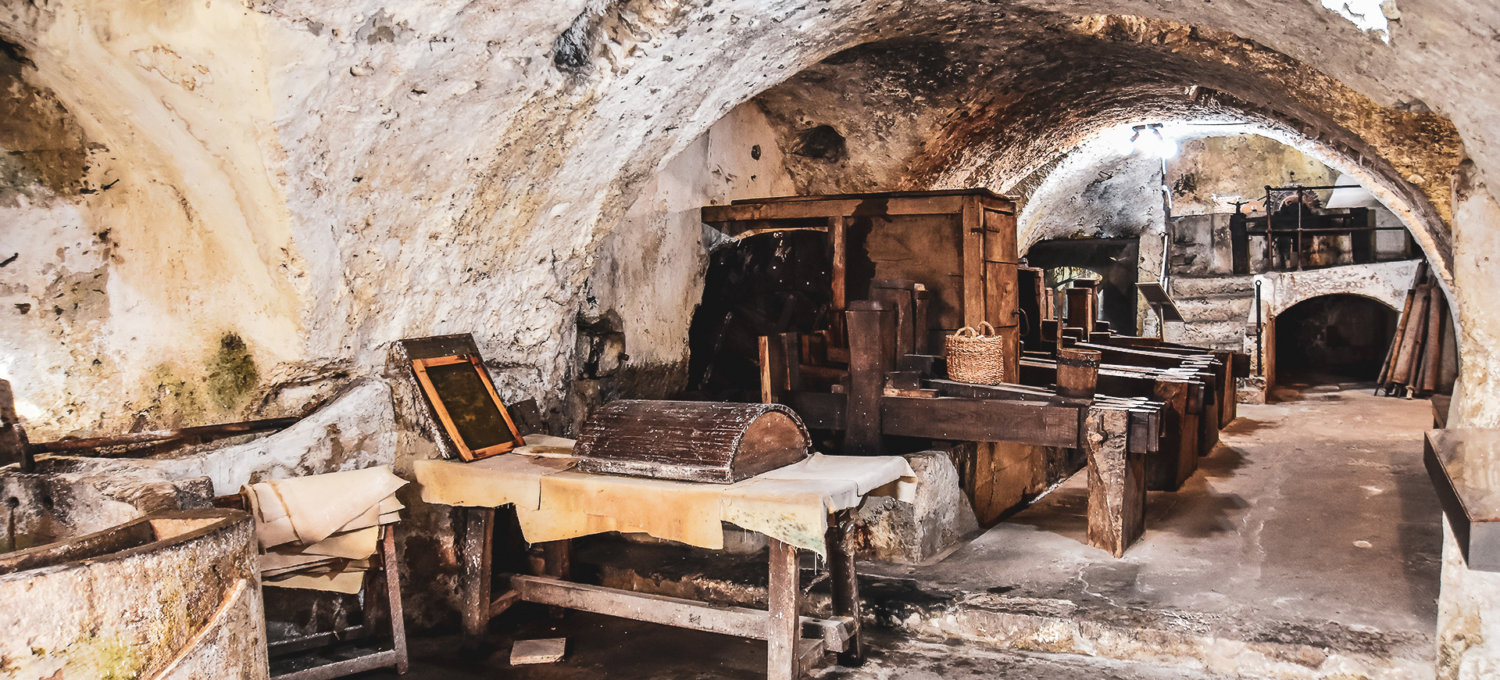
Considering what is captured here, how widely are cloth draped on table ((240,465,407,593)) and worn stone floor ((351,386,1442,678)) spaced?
0.60 m

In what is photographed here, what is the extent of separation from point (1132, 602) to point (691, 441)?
2072 mm

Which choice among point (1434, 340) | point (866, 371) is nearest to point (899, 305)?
point (866, 371)

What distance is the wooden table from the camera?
3543 mm

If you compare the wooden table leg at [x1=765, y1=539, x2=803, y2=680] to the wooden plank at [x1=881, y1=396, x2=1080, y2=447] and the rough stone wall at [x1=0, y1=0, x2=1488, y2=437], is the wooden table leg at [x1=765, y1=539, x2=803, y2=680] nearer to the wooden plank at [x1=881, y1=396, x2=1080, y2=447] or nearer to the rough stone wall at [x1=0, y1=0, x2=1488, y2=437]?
the wooden plank at [x1=881, y1=396, x2=1080, y2=447]

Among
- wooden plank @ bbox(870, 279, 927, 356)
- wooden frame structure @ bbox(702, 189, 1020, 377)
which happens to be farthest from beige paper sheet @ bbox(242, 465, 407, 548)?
wooden frame structure @ bbox(702, 189, 1020, 377)

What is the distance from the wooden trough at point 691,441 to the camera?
3600mm

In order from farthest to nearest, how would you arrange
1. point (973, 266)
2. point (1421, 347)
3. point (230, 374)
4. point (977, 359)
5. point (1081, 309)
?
point (1421, 347) < point (1081, 309) < point (973, 266) < point (977, 359) < point (230, 374)

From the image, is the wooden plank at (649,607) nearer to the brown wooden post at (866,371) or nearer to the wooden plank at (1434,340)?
the brown wooden post at (866,371)

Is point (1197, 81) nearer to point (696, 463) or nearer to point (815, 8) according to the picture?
point (815, 8)

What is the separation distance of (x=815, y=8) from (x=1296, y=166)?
46.1 feet

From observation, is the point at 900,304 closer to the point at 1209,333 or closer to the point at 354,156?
the point at 354,156

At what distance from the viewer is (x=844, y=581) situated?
4.06 meters

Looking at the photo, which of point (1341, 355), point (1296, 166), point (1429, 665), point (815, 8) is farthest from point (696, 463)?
point (1341, 355)

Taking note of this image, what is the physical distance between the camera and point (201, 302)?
155 inches
